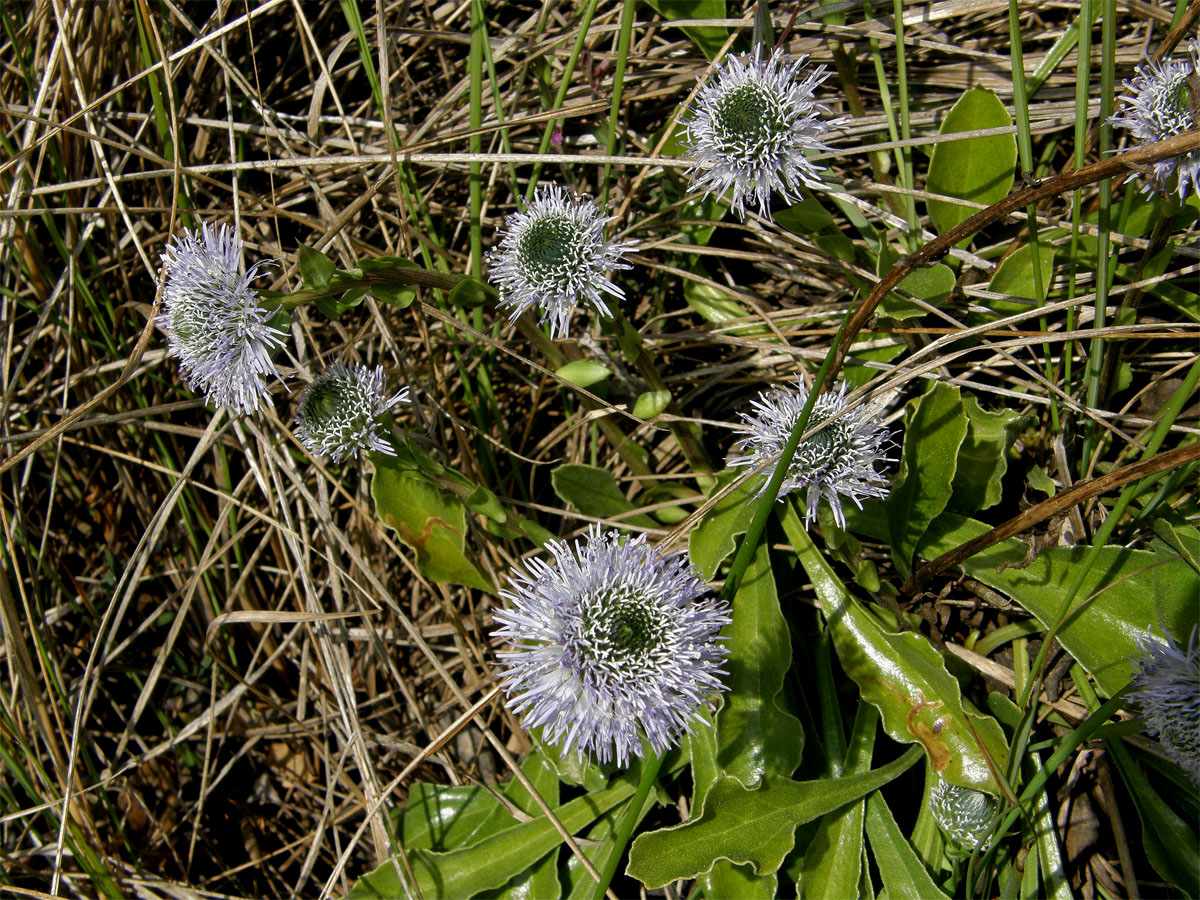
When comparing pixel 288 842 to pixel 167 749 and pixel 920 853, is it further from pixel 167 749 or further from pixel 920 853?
pixel 920 853

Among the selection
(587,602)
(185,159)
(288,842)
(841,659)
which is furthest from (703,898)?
(185,159)

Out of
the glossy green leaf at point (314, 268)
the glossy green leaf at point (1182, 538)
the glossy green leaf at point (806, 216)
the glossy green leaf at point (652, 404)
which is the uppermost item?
the glossy green leaf at point (314, 268)

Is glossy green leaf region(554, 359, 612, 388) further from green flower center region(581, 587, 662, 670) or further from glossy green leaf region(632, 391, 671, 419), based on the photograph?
green flower center region(581, 587, 662, 670)

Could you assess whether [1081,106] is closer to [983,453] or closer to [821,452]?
[983,453]

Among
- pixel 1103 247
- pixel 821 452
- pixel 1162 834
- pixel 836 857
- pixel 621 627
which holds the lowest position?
pixel 836 857

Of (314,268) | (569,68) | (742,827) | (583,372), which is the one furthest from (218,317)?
(742,827)

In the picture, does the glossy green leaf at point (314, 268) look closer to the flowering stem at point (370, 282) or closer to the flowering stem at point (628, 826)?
the flowering stem at point (370, 282)

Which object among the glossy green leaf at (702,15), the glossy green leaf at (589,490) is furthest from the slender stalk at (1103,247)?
the glossy green leaf at (589,490)
